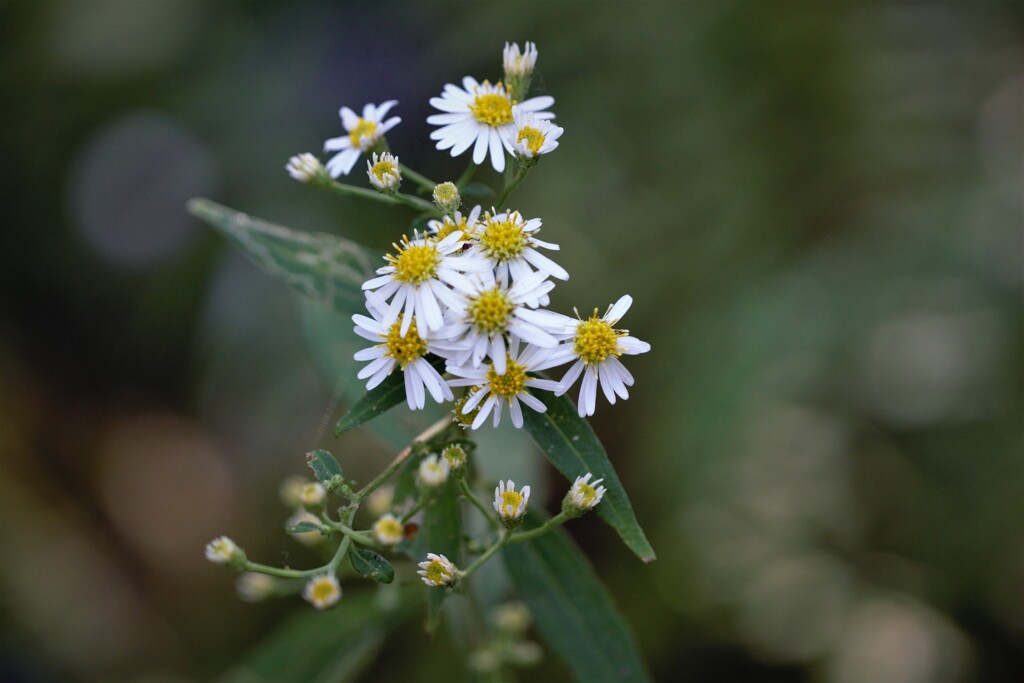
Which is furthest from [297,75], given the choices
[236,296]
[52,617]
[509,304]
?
[509,304]

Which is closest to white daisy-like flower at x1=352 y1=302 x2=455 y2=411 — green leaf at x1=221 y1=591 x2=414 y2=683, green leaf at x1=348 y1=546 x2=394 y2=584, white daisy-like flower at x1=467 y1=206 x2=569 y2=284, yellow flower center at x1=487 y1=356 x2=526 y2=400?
yellow flower center at x1=487 y1=356 x2=526 y2=400

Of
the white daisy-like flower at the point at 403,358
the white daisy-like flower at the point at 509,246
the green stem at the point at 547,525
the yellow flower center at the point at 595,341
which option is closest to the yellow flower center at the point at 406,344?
the white daisy-like flower at the point at 403,358

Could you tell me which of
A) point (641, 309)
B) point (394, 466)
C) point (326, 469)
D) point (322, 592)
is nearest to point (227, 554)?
point (322, 592)

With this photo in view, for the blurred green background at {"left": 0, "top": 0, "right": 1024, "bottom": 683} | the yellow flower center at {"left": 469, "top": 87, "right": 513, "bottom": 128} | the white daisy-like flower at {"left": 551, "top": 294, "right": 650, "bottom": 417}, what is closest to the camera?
the white daisy-like flower at {"left": 551, "top": 294, "right": 650, "bottom": 417}

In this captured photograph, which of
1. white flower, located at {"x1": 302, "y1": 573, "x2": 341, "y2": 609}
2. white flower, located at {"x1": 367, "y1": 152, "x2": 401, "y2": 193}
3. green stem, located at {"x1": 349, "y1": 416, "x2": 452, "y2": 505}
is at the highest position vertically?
white flower, located at {"x1": 367, "y1": 152, "x2": 401, "y2": 193}

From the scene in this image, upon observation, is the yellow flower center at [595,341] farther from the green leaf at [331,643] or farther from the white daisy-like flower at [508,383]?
the green leaf at [331,643]

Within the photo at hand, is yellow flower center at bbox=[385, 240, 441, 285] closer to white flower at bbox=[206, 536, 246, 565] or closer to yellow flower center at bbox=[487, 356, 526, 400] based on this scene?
yellow flower center at bbox=[487, 356, 526, 400]
